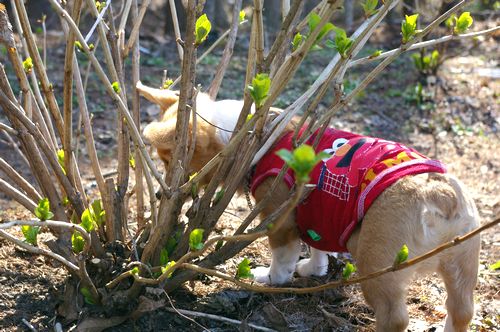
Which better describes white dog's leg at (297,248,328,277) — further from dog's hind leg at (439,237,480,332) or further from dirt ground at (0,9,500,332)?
dog's hind leg at (439,237,480,332)

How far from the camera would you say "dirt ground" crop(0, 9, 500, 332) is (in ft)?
10.2

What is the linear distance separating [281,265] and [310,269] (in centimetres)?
28

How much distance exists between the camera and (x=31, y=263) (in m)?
3.34

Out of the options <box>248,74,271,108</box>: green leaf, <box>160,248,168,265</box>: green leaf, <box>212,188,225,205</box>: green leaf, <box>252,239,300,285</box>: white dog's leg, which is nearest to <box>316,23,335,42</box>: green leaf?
<box>248,74,271,108</box>: green leaf

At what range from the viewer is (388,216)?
9.46ft

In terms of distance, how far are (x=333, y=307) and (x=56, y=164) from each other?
160 cm

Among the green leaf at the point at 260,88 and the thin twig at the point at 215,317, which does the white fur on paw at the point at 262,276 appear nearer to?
the thin twig at the point at 215,317

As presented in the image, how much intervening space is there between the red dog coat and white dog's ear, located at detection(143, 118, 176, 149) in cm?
58

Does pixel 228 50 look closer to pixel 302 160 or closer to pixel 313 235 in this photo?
pixel 313 235

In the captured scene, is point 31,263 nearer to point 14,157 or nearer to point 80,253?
point 80,253

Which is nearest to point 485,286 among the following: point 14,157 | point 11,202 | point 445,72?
point 11,202

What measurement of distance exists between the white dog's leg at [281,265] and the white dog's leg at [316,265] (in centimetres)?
17

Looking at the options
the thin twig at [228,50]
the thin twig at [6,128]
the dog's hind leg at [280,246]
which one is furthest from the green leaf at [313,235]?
the thin twig at [6,128]

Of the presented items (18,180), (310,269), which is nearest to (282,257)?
(310,269)
